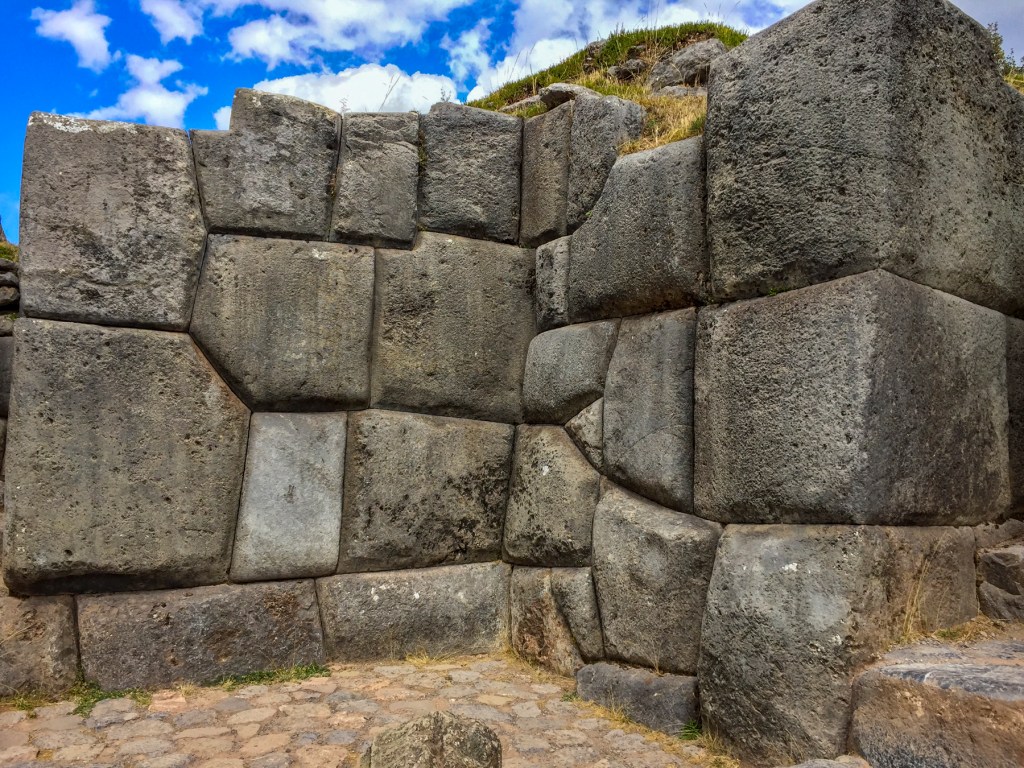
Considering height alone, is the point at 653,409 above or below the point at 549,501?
above

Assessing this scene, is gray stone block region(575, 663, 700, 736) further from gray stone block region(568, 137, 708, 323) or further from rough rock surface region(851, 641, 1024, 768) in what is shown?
gray stone block region(568, 137, 708, 323)

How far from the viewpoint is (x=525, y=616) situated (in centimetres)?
423

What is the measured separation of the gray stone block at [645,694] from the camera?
3246mm

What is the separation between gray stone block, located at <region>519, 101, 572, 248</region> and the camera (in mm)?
4484

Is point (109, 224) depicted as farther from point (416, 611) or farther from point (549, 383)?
point (416, 611)

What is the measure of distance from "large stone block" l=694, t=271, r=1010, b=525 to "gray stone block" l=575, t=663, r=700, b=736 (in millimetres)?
708

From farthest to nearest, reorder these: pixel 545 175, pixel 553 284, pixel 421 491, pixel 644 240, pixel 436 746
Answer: pixel 545 175, pixel 553 284, pixel 421 491, pixel 644 240, pixel 436 746

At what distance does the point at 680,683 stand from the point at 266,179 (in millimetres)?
3003

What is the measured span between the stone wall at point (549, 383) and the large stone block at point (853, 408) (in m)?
0.01

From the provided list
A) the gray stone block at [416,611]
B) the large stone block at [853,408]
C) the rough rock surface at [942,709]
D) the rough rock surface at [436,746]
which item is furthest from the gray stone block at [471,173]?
the rough rock surface at [942,709]

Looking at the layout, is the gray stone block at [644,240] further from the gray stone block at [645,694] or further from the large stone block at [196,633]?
the large stone block at [196,633]

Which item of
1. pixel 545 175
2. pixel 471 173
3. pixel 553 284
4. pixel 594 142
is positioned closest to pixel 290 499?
pixel 553 284

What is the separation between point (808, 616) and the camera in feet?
9.15

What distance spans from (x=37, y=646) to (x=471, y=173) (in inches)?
121
